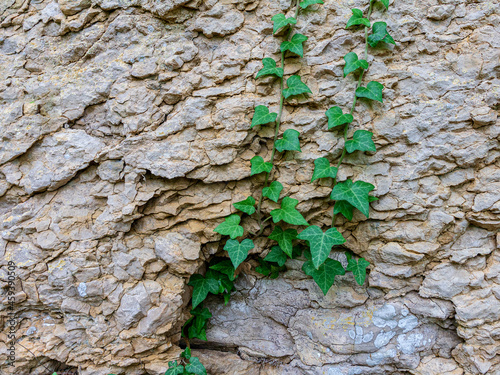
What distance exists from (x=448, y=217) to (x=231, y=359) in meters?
1.92

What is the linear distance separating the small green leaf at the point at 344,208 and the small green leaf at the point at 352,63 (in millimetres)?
895

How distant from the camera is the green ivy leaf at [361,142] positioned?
1.92 meters

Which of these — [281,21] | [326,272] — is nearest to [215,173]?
[326,272]

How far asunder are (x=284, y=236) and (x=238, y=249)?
369 mm

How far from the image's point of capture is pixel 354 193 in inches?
75.6

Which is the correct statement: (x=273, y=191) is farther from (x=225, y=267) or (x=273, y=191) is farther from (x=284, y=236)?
(x=225, y=267)

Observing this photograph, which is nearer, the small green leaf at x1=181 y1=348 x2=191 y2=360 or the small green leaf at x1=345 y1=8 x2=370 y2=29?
the small green leaf at x1=345 y1=8 x2=370 y2=29

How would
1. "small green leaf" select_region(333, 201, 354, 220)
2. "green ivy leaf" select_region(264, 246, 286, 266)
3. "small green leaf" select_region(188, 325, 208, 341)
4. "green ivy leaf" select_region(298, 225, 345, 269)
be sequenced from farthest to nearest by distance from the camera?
"small green leaf" select_region(188, 325, 208, 341) < "green ivy leaf" select_region(264, 246, 286, 266) < "small green leaf" select_region(333, 201, 354, 220) < "green ivy leaf" select_region(298, 225, 345, 269)

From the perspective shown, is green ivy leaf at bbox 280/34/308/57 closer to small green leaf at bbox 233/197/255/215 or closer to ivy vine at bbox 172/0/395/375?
ivy vine at bbox 172/0/395/375

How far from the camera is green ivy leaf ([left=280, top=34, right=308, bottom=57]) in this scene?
2.01 meters

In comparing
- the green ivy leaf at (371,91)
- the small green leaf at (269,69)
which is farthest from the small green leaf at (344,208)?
the small green leaf at (269,69)

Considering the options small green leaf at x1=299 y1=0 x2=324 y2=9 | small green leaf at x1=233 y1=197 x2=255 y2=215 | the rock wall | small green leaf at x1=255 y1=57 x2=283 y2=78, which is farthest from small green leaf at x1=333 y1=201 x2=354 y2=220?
small green leaf at x1=299 y1=0 x2=324 y2=9

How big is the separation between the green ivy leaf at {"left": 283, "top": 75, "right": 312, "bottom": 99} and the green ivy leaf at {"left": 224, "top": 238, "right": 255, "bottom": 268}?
1065mm

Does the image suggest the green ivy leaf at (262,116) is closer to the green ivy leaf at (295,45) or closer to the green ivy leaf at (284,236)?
the green ivy leaf at (295,45)
